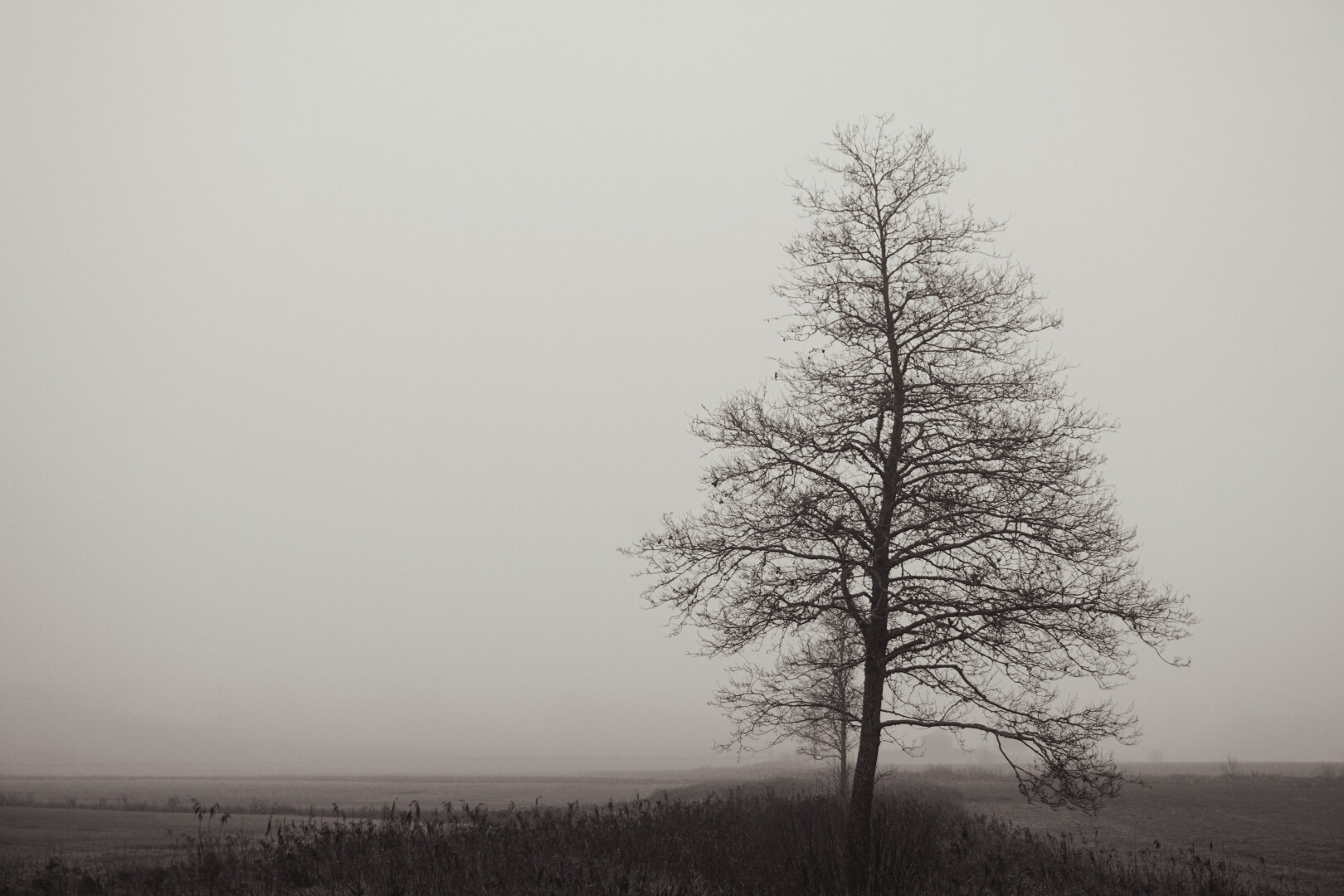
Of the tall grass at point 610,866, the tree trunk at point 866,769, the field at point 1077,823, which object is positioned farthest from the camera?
the field at point 1077,823

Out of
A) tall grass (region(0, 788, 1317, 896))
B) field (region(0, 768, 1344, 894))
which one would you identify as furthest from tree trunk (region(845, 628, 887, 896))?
field (region(0, 768, 1344, 894))

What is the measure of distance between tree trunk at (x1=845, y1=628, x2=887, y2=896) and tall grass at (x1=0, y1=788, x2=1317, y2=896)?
25cm

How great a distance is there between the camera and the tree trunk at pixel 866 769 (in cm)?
1048

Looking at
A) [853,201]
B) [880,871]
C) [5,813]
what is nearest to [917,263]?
[853,201]

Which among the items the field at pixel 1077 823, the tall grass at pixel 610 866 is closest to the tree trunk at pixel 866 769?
the tall grass at pixel 610 866

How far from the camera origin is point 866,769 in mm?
11453

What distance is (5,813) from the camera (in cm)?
2803

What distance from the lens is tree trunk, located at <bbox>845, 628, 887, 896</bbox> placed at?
413 inches

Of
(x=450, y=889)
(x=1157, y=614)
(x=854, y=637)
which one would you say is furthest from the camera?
(x=854, y=637)

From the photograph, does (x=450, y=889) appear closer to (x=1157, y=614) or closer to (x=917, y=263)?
(x=1157, y=614)

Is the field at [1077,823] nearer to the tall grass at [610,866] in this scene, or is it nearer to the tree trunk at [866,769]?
the tall grass at [610,866]

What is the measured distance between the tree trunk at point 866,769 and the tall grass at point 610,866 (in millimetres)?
251

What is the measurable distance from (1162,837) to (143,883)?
25928 millimetres

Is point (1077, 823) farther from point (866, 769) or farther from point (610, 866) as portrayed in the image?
point (610, 866)
